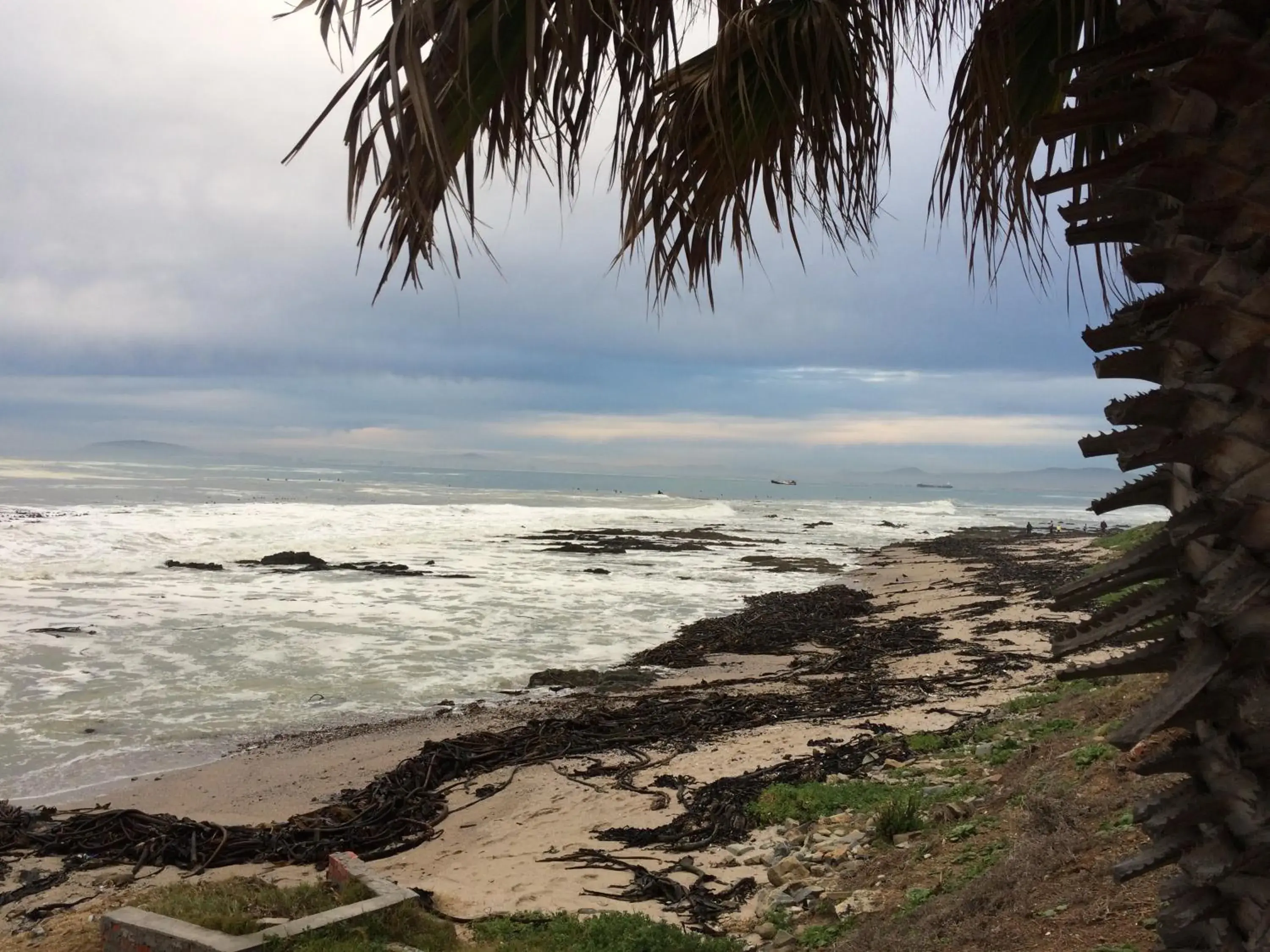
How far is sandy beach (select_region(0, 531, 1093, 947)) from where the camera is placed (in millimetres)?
5375

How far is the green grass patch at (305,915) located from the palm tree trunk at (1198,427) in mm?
3665

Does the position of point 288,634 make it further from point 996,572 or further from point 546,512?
point 546,512

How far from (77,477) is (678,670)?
7358 cm

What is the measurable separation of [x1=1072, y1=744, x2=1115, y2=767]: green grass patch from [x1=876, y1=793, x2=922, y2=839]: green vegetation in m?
0.96

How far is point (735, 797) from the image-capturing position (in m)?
6.31

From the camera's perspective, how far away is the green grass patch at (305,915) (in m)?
4.05

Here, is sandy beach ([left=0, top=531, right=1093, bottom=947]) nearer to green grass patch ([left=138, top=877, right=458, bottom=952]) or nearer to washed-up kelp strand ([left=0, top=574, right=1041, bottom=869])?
washed-up kelp strand ([left=0, top=574, right=1041, bottom=869])

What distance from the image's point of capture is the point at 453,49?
175 centimetres

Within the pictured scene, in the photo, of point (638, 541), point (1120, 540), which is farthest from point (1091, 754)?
point (638, 541)

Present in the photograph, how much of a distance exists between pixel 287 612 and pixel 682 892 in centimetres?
1386

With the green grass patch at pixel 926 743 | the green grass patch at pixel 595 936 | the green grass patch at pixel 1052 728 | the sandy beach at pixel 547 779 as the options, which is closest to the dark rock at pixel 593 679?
the sandy beach at pixel 547 779

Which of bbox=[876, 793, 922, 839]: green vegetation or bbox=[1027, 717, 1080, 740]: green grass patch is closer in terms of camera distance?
bbox=[876, 793, 922, 839]: green vegetation

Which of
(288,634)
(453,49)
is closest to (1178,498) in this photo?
(453,49)

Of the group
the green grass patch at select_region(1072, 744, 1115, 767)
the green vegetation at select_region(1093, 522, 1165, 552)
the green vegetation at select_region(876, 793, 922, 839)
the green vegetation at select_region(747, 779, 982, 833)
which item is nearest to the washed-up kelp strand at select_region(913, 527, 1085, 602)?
the green vegetation at select_region(1093, 522, 1165, 552)
